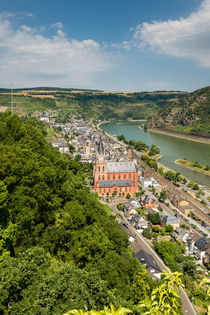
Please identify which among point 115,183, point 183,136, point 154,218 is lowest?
point 154,218

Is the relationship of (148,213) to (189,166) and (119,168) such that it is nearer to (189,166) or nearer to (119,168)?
(119,168)

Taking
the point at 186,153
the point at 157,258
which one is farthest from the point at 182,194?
the point at 186,153

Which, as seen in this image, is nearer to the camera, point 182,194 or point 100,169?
point 100,169

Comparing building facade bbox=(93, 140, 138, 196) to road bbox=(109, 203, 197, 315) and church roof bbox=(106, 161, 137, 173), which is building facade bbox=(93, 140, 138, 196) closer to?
church roof bbox=(106, 161, 137, 173)

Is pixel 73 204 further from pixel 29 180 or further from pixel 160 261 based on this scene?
pixel 160 261

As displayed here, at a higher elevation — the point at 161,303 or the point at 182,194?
the point at 161,303

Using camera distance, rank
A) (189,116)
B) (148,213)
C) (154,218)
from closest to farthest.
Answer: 1. (154,218)
2. (148,213)
3. (189,116)

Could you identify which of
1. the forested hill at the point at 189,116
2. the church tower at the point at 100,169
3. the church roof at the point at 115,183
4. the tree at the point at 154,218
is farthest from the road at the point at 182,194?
the forested hill at the point at 189,116

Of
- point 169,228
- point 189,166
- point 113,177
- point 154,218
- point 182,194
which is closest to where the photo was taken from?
point 169,228
